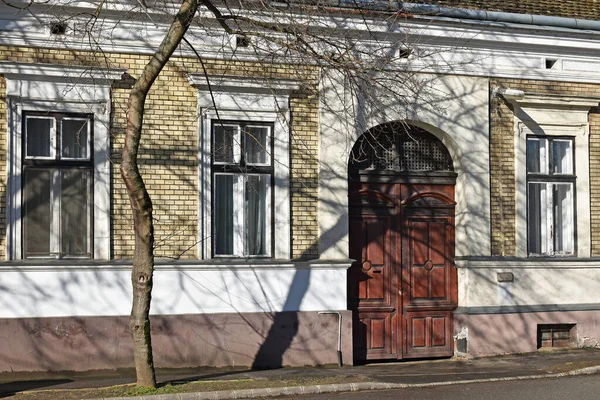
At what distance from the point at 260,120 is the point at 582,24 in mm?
5745

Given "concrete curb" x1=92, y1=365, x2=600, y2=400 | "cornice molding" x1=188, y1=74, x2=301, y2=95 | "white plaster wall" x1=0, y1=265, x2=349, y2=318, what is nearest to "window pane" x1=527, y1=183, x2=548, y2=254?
"concrete curb" x1=92, y1=365, x2=600, y2=400

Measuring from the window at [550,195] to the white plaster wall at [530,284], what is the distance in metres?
0.36

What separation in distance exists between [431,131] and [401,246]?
1.95 m

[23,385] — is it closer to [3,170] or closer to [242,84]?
[3,170]

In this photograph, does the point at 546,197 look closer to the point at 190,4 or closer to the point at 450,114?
the point at 450,114

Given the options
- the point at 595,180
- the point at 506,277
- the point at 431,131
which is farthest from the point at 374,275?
the point at 595,180

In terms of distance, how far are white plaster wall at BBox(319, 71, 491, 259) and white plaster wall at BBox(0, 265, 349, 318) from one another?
24.9 inches

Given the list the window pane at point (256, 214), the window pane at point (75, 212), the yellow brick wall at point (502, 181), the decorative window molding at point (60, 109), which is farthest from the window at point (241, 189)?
the yellow brick wall at point (502, 181)

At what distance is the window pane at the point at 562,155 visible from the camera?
1695cm

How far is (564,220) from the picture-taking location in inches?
671

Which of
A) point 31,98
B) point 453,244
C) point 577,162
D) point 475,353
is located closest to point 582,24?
point 577,162

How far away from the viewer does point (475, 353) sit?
16.1 meters

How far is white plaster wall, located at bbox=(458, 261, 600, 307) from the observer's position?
16.2 metres

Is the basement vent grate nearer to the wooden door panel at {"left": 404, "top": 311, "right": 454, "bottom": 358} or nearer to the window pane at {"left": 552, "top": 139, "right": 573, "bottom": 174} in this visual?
the wooden door panel at {"left": 404, "top": 311, "right": 454, "bottom": 358}
